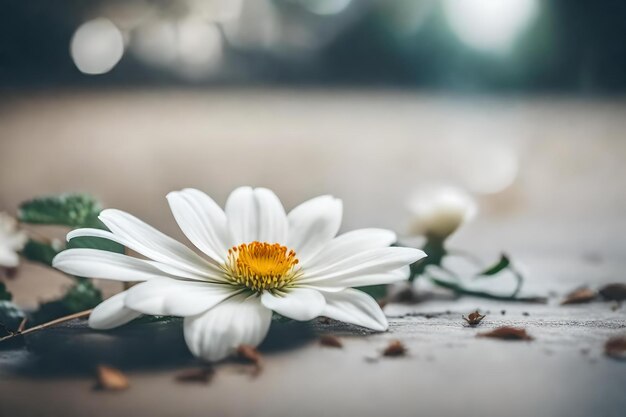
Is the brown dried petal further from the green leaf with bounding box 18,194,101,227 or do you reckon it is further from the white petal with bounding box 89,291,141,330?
the green leaf with bounding box 18,194,101,227

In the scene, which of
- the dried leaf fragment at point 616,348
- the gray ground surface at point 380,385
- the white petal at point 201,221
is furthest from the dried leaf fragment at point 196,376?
the dried leaf fragment at point 616,348

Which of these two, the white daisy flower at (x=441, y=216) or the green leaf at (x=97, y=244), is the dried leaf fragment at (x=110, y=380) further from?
the white daisy flower at (x=441, y=216)

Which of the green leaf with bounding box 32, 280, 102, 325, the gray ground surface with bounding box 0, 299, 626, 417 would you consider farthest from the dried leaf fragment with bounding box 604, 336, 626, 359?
the green leaf with bounding box 32, 280, 102, 325

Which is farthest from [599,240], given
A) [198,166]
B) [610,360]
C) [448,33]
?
[448,33]

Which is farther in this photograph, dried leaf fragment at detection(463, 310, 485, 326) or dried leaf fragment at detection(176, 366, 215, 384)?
dried leaf fragment at detection(463, 310, 485, 326)

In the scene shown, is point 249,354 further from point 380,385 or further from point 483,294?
point 483,294

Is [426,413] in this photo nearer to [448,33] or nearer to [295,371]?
[295,371]

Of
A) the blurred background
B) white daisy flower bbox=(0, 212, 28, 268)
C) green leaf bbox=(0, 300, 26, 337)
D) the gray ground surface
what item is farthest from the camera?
the blurred background
